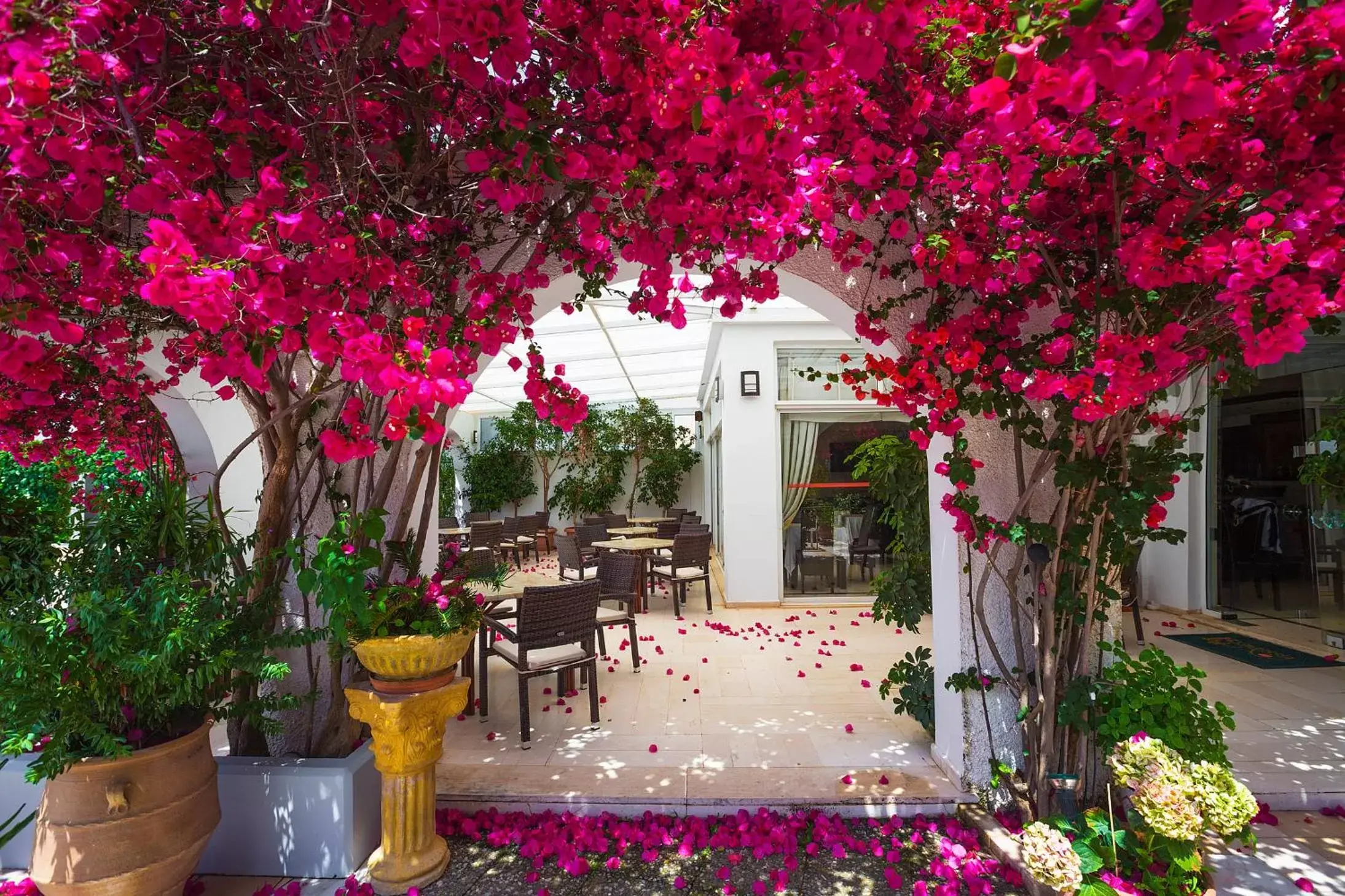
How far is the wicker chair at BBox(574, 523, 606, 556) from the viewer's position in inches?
314

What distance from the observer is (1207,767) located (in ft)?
6.49

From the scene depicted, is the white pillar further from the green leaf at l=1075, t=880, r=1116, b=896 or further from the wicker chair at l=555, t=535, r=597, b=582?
the wicker chair at l=555, t=535, r=597, b=582

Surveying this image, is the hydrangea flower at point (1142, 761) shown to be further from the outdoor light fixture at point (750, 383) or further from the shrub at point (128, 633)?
the outdoor light fixture at point (750, 383)

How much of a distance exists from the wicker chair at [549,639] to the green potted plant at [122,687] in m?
1.29

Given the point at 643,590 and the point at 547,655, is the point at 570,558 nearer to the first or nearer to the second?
the point at 643,590

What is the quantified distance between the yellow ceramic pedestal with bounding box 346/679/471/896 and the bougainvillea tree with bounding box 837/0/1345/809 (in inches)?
75.6

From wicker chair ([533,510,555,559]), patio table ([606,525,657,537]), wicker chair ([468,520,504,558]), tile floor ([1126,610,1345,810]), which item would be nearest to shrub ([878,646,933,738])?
tile floor ([1126,610,1345,810])

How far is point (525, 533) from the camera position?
10477 millimetres

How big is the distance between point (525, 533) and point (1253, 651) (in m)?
8.92

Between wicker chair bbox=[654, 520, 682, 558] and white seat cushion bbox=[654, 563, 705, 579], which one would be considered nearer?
white seat cushion bbox=[654, 563, 705, 579]

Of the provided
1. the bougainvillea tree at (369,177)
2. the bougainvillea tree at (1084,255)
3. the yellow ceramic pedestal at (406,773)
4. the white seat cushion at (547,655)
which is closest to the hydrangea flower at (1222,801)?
the bougainvillea tree at (1084,255)

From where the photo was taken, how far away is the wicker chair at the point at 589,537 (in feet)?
26.2

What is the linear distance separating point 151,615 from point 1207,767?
3.23m

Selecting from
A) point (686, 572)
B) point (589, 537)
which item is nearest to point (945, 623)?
point (686, 572)
